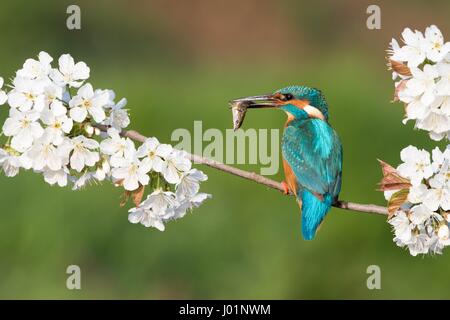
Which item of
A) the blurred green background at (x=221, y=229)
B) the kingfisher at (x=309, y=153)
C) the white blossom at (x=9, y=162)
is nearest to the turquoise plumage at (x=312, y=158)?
the kingfisher at (x=309, y=153)

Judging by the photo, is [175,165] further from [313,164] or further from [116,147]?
[313,164]

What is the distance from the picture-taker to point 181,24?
1160 cm

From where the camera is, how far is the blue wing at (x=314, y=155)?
430 centimetres

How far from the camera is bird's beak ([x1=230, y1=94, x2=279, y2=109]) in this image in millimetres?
4497

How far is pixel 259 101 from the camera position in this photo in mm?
4965

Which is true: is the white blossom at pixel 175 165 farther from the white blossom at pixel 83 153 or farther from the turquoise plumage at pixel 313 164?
the turquoise plumage at pixel 313 164

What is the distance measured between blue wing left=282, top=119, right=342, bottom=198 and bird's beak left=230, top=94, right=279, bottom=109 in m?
0.13

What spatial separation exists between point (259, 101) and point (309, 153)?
1.90 ft

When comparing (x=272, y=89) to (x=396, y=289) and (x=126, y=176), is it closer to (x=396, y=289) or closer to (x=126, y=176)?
(x=396, y=289)

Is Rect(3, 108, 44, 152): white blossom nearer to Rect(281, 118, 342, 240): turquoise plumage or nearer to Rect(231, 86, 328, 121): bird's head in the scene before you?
Rect(281, 118, 342, 240): turquoise plumage

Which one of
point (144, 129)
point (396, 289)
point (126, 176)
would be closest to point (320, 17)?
point (144, 129)

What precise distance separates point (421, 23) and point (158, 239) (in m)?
5.37

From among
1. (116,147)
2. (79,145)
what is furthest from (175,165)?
(79,145)

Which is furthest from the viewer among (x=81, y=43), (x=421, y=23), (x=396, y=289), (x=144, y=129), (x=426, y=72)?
(x=421, y=23)
